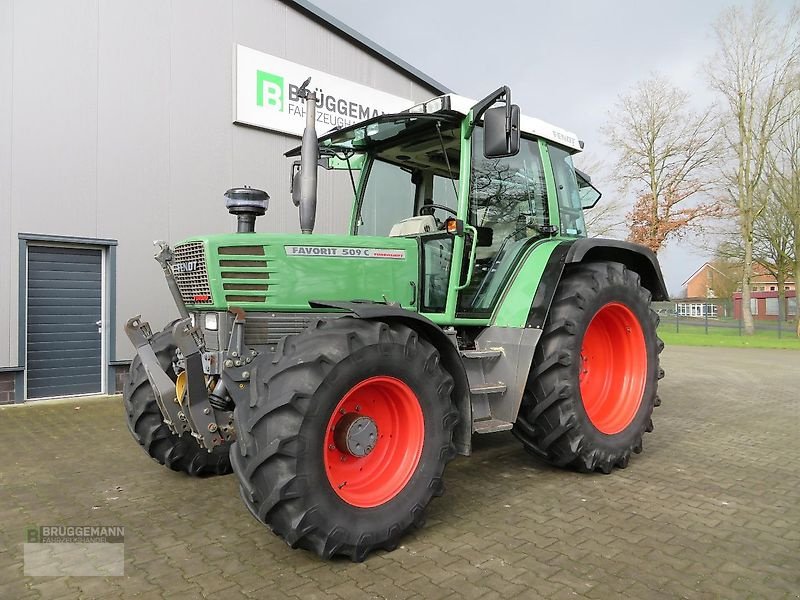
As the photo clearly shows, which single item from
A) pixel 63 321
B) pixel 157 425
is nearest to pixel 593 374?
pixel 157 425

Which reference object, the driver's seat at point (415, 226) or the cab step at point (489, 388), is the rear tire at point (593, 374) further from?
the driver's seat at point (415, 226)

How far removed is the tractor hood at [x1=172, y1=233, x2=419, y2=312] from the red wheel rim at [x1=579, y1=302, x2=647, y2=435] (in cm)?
190

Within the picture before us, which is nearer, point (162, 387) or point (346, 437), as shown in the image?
point (346, 437)

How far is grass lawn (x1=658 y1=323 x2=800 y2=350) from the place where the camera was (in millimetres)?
19109

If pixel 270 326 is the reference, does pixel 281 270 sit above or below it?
above

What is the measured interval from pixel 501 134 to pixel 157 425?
3.06 m

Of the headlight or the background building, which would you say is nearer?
the headlight

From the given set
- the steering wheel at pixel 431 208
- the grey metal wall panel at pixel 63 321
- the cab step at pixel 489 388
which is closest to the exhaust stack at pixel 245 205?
the steering wheel at pixel 431 208

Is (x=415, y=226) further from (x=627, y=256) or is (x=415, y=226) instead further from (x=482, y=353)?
(x=627, y=256)

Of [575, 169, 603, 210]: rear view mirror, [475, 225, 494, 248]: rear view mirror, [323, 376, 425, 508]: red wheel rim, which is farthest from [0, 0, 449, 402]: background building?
[323, 376, 425, 508]: red wheel rim

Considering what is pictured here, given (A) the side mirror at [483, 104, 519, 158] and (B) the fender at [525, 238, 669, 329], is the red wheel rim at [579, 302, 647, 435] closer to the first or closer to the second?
(B) the fender at [525, 238, 669, 329]

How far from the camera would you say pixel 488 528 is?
3.37m

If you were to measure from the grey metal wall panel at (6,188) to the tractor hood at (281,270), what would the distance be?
4.63 m

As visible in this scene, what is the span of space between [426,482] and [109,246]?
6.50 meters
